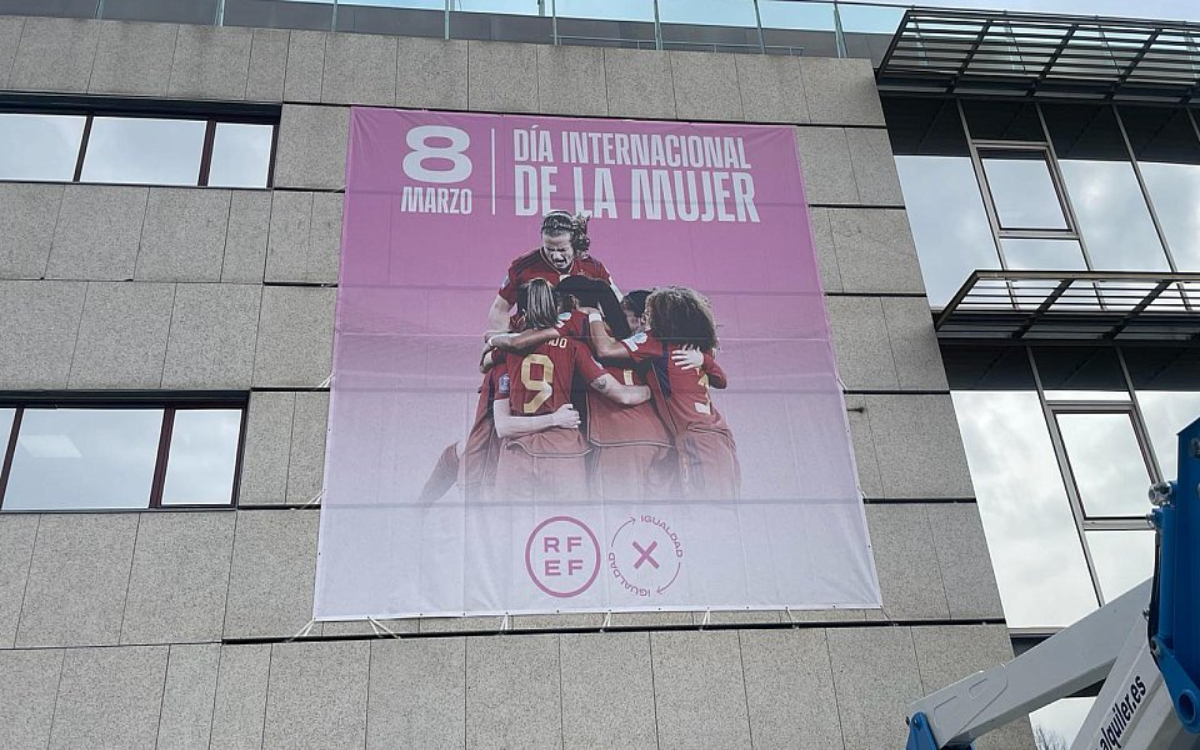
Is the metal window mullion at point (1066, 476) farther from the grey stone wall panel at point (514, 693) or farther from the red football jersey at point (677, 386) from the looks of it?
the grey stone wall panel at point (514, 693)

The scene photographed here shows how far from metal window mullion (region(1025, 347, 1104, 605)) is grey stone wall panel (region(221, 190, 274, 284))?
8.64 meters

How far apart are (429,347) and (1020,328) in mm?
6554

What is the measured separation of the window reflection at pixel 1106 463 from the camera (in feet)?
32.5

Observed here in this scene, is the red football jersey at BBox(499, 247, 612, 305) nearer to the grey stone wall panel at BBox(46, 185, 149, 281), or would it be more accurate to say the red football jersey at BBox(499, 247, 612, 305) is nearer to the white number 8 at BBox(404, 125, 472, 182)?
the white number 8 at BBox(404, 125, 472, 182)

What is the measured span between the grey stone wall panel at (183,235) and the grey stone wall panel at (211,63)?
4.72ft

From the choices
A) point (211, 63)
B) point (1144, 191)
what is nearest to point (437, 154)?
point (211, 63)

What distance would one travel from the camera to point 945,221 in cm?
1153

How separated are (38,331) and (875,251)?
904cm

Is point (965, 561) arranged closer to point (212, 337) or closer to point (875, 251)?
point (875, 251)

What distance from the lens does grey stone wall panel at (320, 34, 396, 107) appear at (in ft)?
36.5

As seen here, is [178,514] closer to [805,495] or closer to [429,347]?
[429,347]

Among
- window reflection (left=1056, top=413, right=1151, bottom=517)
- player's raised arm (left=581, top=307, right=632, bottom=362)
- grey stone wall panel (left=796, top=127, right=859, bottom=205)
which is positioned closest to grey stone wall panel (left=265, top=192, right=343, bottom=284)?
player's raised arm (left=581, top=307, right=632, bottom=362)

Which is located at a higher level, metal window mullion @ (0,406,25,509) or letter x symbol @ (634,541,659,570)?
metal window mullion @ (0,406,25,509)

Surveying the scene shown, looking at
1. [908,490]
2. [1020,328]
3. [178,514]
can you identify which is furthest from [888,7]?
[178,514]
